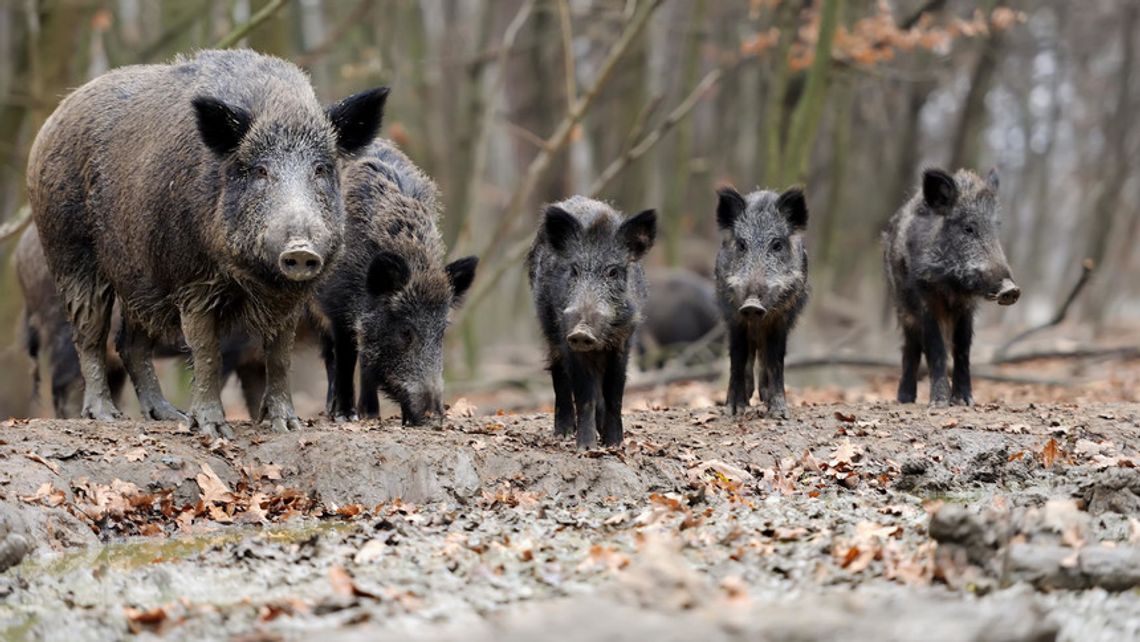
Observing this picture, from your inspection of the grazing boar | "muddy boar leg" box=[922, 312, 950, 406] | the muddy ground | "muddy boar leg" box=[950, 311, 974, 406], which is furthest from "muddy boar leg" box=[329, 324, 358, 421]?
the grazing boar

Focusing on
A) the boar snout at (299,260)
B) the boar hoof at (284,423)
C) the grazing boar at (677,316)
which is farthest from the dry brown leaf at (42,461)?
the grazing boar at (677,316)

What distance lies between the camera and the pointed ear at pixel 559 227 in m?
8.46

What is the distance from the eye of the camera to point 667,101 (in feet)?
101

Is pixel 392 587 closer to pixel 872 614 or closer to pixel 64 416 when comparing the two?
pixel 872 614

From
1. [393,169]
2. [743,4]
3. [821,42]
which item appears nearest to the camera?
[393,169]

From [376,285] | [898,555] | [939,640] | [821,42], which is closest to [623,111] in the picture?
Answer: [821,42]

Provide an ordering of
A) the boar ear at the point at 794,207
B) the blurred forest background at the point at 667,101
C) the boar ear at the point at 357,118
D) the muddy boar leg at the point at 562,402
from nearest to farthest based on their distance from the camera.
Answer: the boar ear at the point at 357,118 → the muddy boar leg at the point at 562,402 → the boar ear at the point at 794,207 → the blurred forest background at the point at 667,101

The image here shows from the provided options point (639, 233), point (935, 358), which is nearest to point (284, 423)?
point (639, 233)

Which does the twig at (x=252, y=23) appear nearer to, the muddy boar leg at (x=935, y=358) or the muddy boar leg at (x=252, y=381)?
the muddy boar leg at (x=252, y=381)

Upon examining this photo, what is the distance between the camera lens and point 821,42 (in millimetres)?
14000

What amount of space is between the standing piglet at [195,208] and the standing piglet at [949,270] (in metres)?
4.85

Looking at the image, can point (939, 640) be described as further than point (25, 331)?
No

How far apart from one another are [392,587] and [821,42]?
985 cm

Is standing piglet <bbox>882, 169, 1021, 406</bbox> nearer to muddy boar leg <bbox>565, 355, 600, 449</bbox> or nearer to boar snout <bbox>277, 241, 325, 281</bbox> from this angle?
muddy boar leg <bbox>565, 355, 600, 449</bbox>
